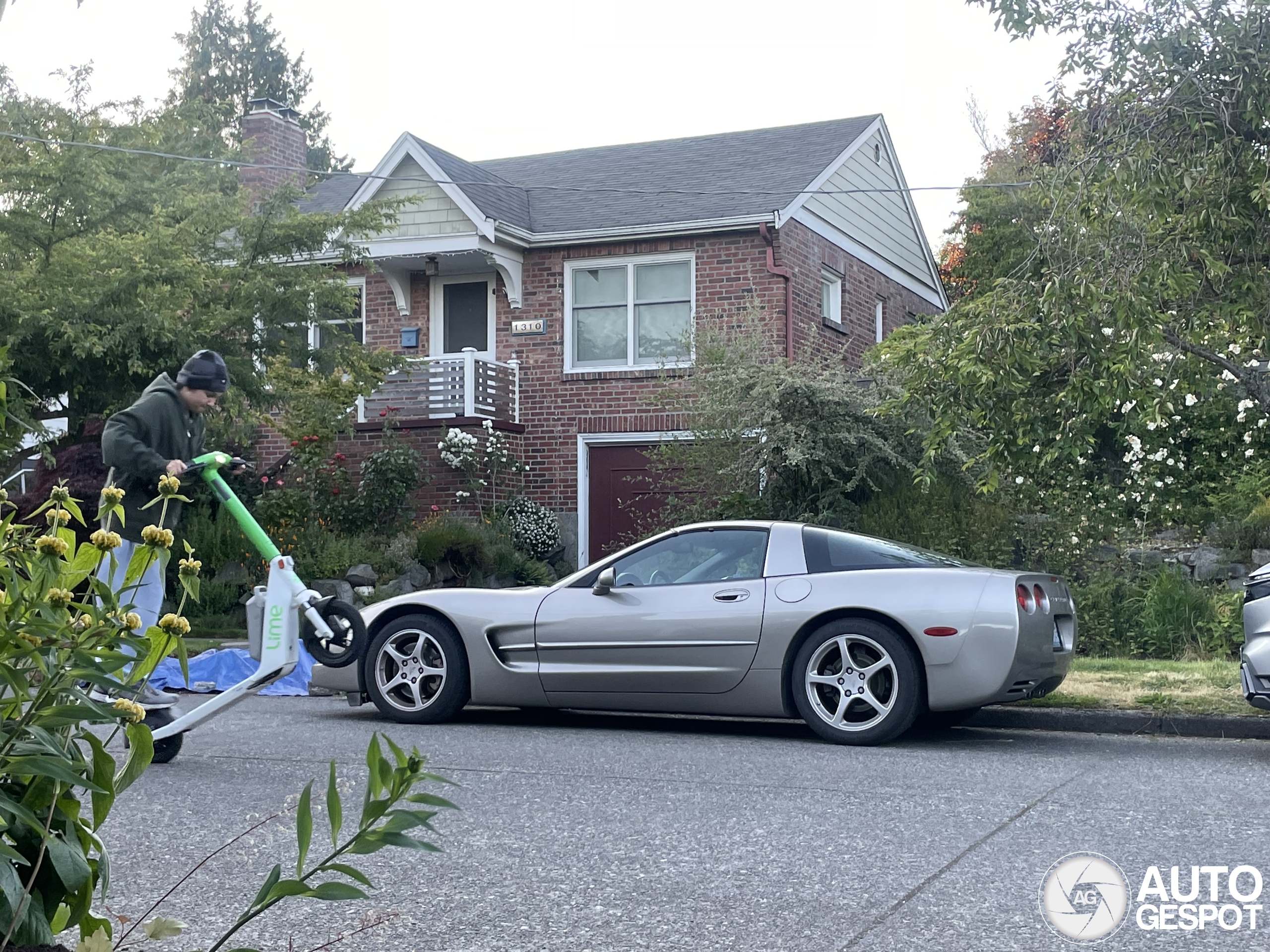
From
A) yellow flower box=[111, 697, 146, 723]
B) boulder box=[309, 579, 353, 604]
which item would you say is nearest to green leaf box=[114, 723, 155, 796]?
yellow flower box=[111, 697, 146, 723]

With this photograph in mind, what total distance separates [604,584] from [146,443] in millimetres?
2873

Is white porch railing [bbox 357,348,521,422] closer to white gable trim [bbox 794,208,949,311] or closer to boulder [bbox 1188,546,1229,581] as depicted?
white gable trim [bbox 794,208,949,311]

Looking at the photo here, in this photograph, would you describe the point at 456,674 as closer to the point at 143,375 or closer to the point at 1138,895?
the point at 1138,895

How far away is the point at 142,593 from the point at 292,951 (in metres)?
3.39

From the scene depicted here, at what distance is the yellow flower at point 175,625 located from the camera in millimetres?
2137

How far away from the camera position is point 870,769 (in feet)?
22.6

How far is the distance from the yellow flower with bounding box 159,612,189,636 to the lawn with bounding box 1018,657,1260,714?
7658mm

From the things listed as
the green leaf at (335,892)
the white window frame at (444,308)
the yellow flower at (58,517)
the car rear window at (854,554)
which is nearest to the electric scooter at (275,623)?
the car rear window at (854,554)

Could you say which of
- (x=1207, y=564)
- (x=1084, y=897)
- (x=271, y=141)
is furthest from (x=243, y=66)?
(x=1084, y=897)

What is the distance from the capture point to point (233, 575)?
16.5 metres

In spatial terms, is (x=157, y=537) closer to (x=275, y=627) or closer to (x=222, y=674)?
(x=275, y=627)

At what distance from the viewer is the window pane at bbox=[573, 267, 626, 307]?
795 inches

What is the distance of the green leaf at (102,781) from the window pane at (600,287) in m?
18.2

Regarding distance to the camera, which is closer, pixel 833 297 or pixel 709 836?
pixel 709 836
